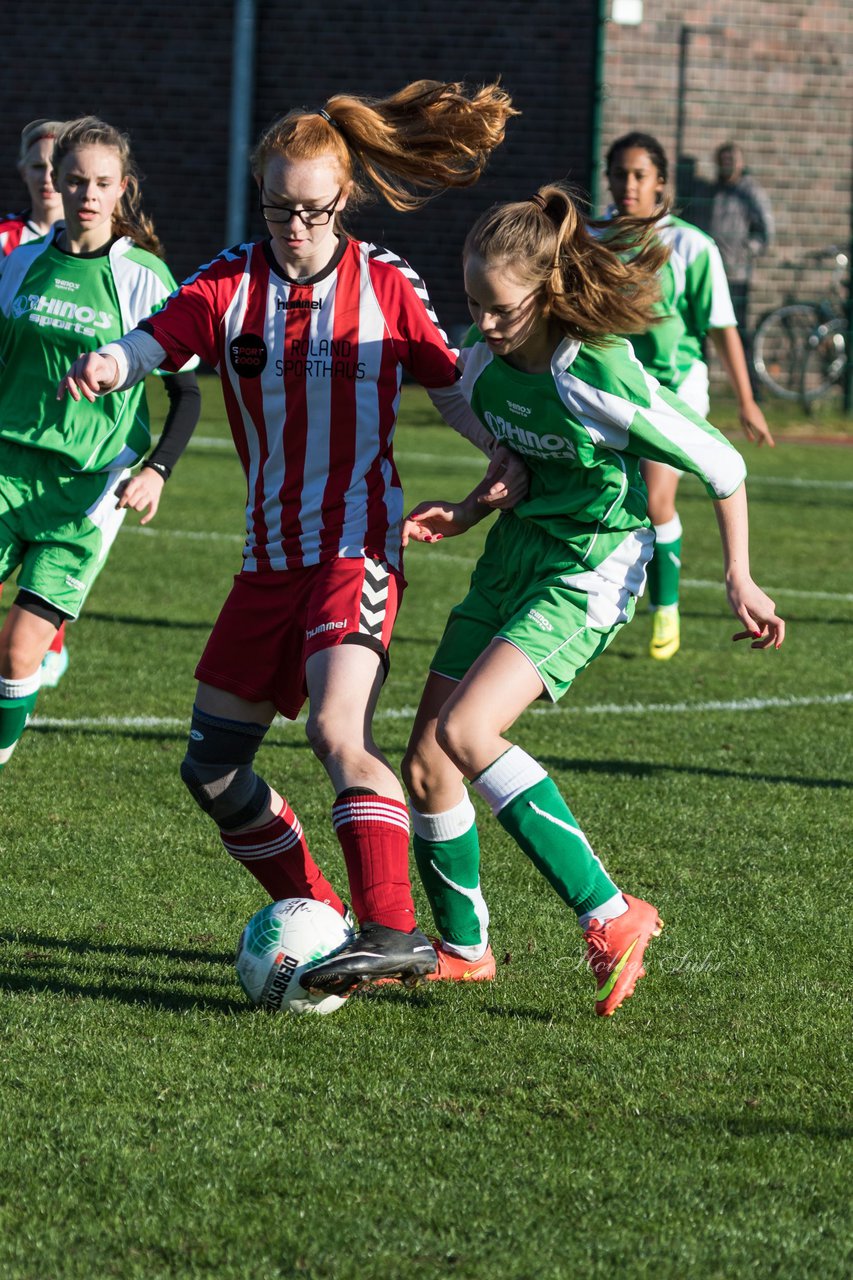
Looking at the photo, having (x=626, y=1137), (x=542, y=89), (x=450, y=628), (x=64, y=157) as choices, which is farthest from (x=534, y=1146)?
(x=542, y=89)

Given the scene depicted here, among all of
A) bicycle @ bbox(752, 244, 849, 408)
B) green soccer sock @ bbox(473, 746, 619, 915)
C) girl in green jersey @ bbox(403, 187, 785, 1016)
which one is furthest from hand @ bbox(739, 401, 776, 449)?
bicycle @ bbox(752, 244, 849, 408)

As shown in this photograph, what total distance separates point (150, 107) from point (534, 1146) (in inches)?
721

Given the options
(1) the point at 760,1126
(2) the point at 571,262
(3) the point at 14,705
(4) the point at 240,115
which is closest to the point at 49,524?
(3) the point at 14,705

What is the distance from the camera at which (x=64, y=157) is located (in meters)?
5.18

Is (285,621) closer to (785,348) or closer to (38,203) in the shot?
(38,203)

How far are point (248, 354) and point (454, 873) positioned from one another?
1.26 metres

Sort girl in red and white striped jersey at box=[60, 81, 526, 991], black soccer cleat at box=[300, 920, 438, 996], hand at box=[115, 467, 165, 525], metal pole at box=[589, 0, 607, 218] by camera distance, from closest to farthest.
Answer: black soccer cleat at box=[300, 920, 438, 996] → girl in red and white striped jersey at box=[60, 81, 526, 991] → hand at box=[115, 467, 165, 525] → metal pole at box=[589, 0, 607, 218]

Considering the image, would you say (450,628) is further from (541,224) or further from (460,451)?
(460,451)

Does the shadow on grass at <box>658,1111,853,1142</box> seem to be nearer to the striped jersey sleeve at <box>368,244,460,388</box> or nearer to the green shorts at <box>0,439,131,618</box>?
the striped jersey sleeve at <box>368,244,460,388</box>

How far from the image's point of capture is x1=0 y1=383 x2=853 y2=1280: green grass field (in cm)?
280

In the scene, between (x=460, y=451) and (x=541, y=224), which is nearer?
(x=541, y=224)

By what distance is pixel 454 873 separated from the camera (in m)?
4.05

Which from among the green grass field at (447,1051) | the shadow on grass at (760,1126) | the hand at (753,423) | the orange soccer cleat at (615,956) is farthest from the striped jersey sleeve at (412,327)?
the hand at (753,423)

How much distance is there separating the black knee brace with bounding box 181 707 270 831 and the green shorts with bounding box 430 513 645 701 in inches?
18.5
